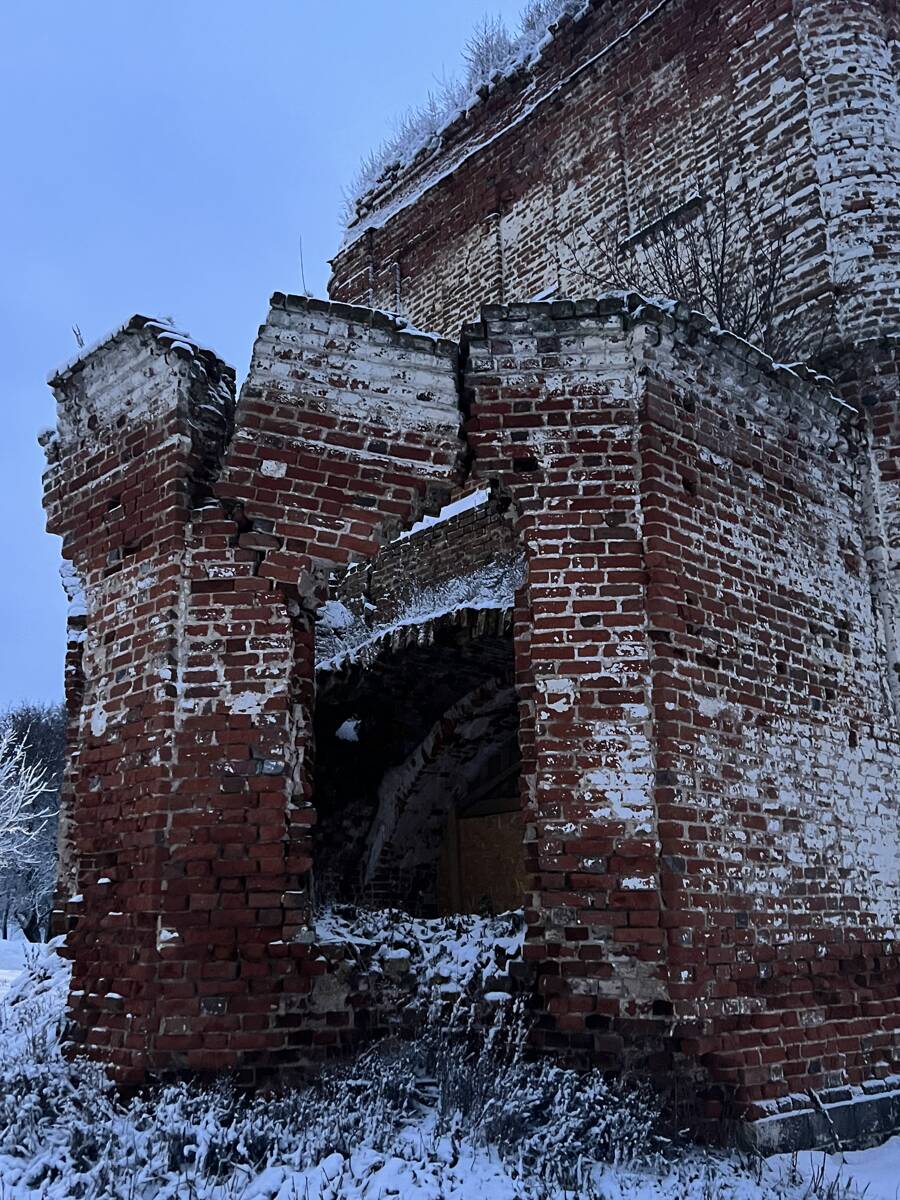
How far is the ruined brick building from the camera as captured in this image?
4801 millimetres

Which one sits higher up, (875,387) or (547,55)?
(547,55)

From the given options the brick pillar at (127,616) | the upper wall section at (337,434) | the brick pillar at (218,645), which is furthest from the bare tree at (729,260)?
the brick pillar at (127,616)

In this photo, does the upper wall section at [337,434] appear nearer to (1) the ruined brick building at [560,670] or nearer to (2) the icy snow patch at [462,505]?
(1) the ruined brick building at [560,670]

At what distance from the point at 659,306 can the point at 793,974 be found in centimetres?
355

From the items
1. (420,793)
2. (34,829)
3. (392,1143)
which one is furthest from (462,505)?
(34,829)

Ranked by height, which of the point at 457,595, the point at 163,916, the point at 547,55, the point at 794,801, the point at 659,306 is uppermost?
the point at 547,55

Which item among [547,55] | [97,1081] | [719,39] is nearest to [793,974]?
[97,1081]

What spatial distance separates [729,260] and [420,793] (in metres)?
5.39

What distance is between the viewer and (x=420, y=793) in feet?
31.9

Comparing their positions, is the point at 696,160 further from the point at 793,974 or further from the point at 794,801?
the point at 793,974

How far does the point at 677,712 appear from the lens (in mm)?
5109

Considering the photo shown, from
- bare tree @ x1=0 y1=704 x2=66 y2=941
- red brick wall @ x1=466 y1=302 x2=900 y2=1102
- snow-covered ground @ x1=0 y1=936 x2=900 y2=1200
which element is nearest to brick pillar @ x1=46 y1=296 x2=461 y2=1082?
snow-covered ground @ x1=0 y1=936 x2=900 y2=1200

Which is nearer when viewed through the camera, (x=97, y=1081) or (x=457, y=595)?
(x=97, y=1081)

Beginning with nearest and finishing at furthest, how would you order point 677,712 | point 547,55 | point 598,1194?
1. point 598,1194
2. point 677,712
3. point 547,55
